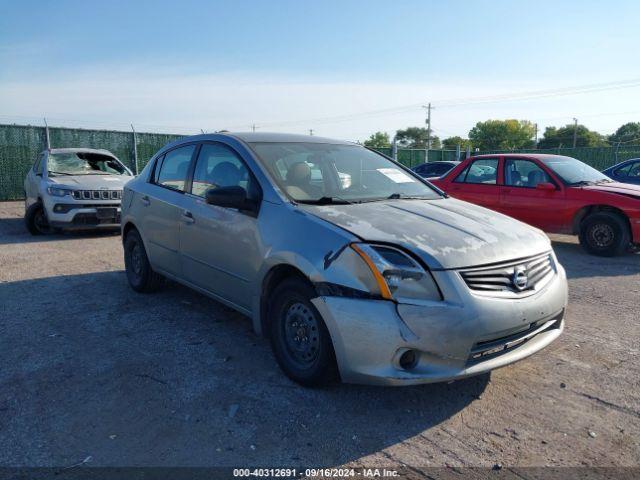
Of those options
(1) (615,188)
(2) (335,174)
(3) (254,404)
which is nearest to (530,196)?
(1) (615,188)

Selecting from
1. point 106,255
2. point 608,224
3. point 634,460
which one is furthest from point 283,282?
point 608,224

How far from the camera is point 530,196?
8.31 meters

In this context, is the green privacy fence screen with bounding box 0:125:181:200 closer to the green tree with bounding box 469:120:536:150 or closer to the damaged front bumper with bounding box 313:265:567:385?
the damaged front bumper with bounding box 313:265:567:385

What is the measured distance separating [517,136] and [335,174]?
11690cm

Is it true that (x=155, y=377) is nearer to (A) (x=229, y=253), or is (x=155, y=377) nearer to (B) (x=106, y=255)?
(A) (x=229, y=253)

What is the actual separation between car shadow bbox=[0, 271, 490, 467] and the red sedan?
17.4 feet

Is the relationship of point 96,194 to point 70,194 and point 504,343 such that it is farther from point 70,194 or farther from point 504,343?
point 504,343

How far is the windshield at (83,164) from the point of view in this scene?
972cm

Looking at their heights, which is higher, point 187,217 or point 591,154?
point 591,154

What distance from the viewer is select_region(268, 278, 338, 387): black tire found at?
310 cm

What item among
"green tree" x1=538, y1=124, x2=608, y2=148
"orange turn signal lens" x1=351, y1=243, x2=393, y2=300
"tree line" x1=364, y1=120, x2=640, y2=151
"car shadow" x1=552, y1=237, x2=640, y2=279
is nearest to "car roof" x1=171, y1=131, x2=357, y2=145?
"orange turn signal lens" x1=351, y1=243, x2=393, y2=300

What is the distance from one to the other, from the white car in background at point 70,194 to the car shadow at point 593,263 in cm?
740

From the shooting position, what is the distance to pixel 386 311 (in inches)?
110

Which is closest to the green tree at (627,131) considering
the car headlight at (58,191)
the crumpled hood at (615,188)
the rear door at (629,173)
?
the rear door at (629,173)
